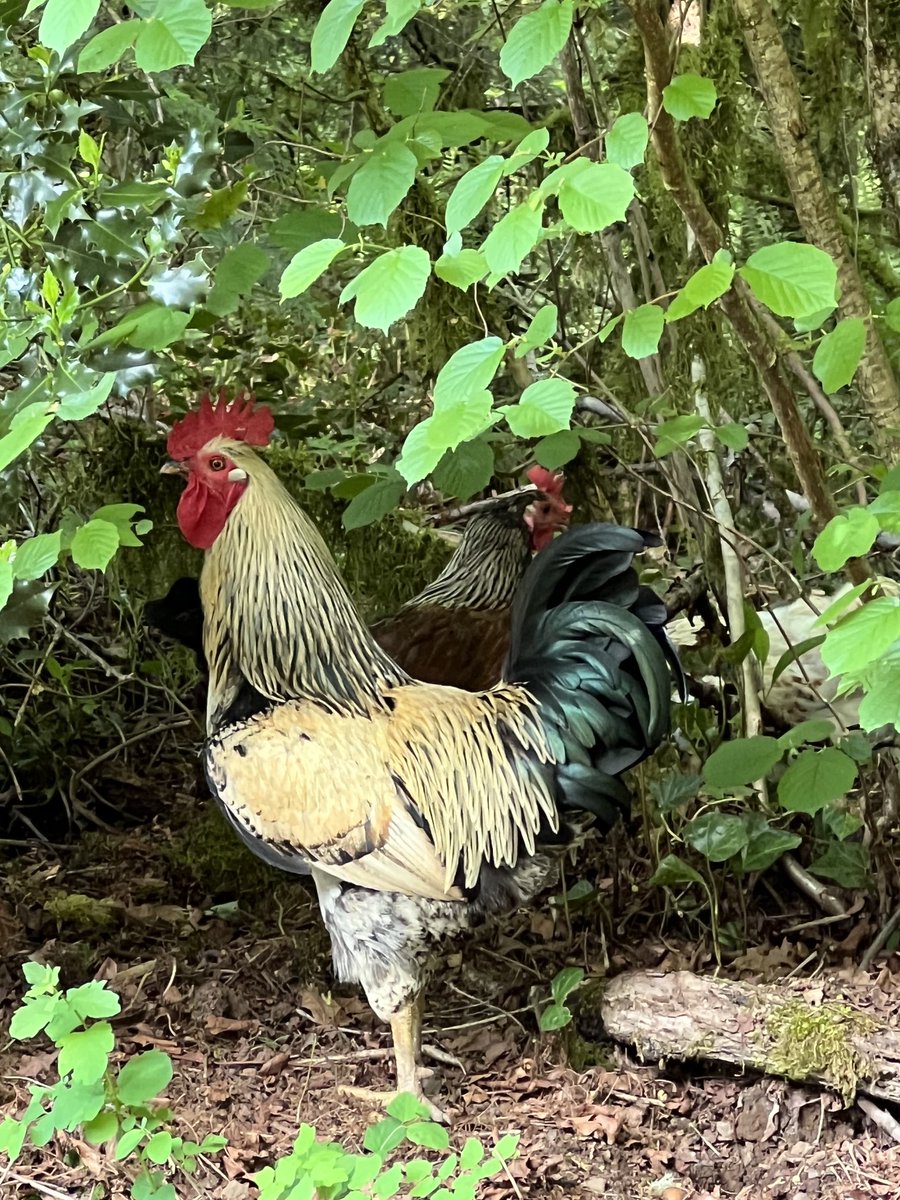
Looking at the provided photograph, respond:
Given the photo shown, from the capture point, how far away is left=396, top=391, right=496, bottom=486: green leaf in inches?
54.9

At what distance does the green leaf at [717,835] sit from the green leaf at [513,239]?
1956 mm

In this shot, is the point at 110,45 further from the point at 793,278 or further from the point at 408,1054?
the point at 408,1054

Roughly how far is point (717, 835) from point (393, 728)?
100cm

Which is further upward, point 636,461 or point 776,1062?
point 636,461

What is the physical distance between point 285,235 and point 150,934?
219cm

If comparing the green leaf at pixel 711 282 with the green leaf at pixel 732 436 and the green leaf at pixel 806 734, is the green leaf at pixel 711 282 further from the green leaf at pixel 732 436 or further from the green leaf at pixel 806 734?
the green leaf at pixel 806 734

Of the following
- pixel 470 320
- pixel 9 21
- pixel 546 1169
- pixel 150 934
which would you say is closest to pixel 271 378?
pixel 470 320

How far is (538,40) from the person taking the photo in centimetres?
144

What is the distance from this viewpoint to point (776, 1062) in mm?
2398

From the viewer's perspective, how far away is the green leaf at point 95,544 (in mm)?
1819

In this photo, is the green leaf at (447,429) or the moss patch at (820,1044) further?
the moss patch at (820,1044)

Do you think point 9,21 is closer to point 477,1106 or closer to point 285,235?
point 285,235

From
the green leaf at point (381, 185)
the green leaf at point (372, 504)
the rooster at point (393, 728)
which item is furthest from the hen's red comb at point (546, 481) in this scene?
the green leaf at point (381, 185)

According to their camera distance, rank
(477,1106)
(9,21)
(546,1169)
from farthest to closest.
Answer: (477,1106)
(546,1169)
(9,21)
